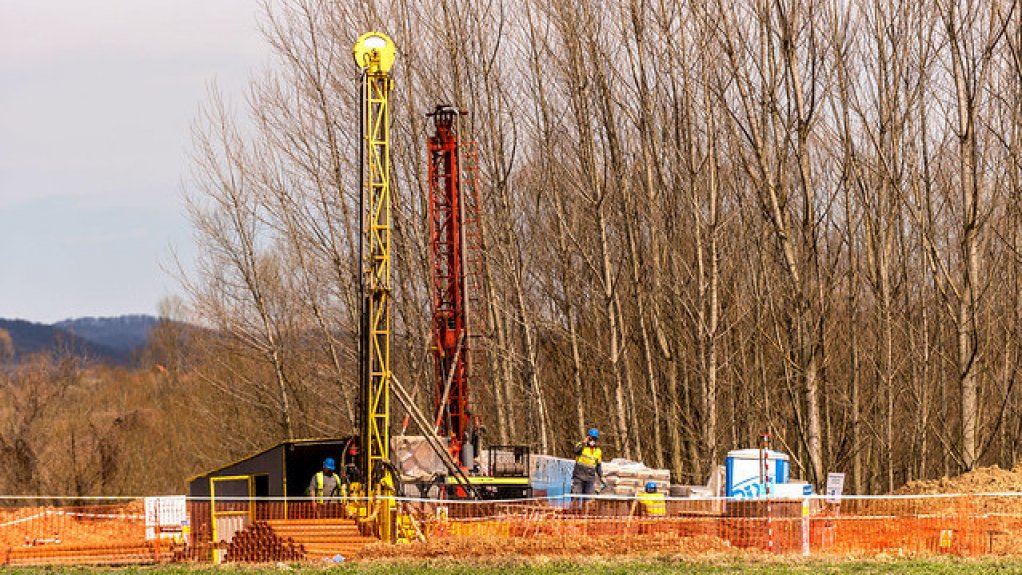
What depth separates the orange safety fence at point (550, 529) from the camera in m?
22.1

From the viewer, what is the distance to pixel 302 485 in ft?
94.7

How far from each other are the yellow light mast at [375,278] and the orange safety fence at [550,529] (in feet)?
4.44

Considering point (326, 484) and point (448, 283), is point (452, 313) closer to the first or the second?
point (448, 283)

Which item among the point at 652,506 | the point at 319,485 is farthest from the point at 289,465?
the point at 652,506

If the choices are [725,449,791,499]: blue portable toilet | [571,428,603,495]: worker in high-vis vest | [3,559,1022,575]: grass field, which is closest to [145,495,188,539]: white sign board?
[3,559,1022,575]: grass field

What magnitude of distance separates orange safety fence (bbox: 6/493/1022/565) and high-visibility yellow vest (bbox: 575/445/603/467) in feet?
2.17

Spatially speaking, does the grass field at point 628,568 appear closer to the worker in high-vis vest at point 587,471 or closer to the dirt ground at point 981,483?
the worker in high-vis vest at point 587,471

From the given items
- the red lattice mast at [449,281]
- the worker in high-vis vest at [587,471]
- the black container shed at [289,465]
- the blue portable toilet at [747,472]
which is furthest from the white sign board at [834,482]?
the black container shed at [289,465]

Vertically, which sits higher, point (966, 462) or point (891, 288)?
point (891, 288)

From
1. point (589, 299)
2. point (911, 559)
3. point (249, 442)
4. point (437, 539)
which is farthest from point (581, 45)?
point (249, 442)

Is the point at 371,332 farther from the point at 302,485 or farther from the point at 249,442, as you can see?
the point at 249,442

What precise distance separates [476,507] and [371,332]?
152 inches

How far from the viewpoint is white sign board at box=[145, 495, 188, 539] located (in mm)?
28938

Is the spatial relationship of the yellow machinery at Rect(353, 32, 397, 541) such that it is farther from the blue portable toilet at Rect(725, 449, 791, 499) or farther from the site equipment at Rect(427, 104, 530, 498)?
the blue portable toilet at Rect(725, 449, 791, 499)
